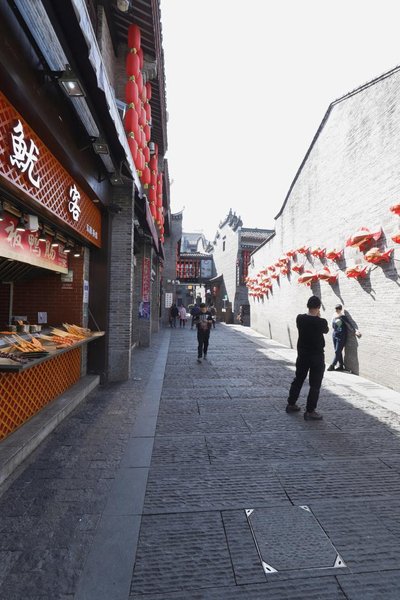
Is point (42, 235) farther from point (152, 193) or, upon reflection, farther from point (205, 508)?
point (152, 193)

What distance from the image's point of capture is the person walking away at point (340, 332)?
8695 mm

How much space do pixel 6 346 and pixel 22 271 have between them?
2429 millimetres

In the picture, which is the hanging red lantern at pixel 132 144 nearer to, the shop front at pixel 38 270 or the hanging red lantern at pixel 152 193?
the shop front at pixel 38 270

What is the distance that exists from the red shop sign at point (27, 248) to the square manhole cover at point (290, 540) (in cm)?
414

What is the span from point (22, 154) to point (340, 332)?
775 centimetres

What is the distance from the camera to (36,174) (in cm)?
386

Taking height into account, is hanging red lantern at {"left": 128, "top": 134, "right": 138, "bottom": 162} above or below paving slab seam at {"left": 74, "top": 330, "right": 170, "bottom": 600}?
above

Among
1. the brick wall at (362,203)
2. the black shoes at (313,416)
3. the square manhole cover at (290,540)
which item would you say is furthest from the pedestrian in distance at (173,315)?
the square manhole cover at (290,540)

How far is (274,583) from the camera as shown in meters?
2.15

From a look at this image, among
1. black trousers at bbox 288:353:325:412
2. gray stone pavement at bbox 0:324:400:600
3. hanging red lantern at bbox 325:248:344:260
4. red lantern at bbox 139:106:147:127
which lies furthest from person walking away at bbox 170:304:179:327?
black trousers at bbox 288:353:325:412

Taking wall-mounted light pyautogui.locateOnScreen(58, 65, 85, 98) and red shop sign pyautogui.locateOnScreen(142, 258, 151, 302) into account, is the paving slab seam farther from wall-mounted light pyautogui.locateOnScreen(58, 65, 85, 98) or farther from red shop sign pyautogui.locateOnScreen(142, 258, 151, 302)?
red shop sign pyautogui.locateOnScreen(142, 258, 151, 302)

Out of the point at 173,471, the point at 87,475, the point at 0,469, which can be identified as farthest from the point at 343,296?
the point at 0,469

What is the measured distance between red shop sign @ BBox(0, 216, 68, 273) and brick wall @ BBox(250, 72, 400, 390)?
6366 mm

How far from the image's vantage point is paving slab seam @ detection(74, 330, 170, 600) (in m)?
2.11
